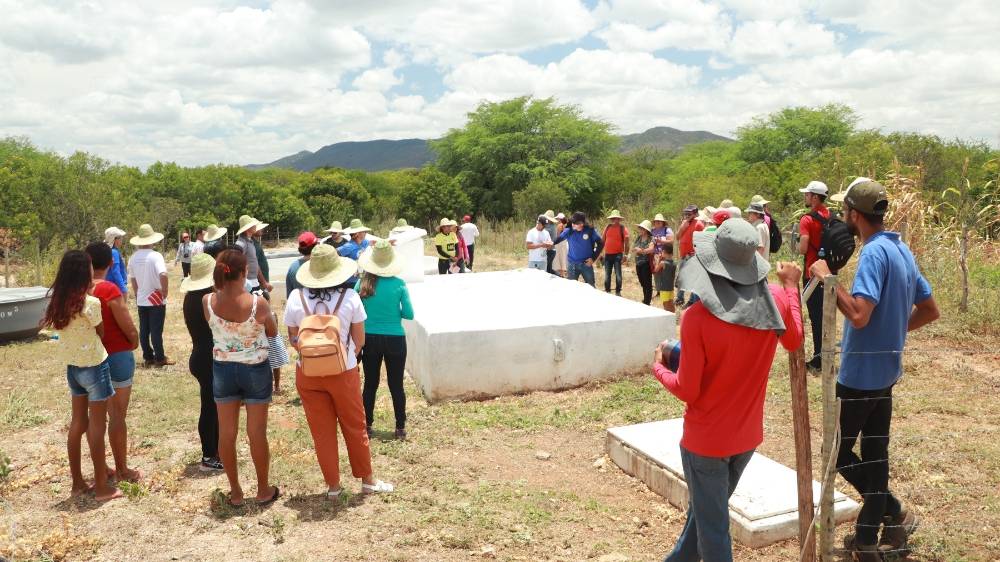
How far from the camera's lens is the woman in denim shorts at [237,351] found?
4148 mm

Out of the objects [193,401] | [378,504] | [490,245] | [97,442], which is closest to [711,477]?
[378,504]

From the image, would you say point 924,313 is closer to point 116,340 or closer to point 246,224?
point 116,340

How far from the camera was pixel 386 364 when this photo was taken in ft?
18.1

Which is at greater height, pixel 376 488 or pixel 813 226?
pixel 813 226

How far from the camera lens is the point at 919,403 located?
6.17m

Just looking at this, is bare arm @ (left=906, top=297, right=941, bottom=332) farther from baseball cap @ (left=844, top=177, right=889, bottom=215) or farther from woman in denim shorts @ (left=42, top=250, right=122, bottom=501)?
woman in denim shorts @ (left=42, top=250, right=122, bottom=501)

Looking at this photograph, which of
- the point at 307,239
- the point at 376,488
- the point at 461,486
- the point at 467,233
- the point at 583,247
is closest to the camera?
the point at 376,488

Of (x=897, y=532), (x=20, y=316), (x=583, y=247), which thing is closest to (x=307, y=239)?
(x=897, y=532)

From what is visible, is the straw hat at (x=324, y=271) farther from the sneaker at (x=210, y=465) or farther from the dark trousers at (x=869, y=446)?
the dark trousers at (x=869, y=446)

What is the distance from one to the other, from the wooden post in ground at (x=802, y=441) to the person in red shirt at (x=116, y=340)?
12.4ft

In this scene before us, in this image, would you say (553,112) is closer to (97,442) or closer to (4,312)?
(4,312)

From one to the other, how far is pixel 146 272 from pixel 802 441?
6841mm

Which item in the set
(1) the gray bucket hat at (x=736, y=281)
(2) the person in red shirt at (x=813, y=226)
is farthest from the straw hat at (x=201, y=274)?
(2) the person in red shirt at (x=813, y=226)

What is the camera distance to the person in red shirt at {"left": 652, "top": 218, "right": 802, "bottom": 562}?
2.63m
